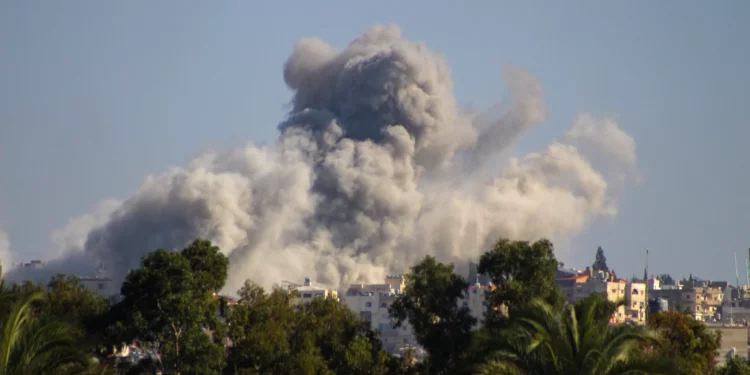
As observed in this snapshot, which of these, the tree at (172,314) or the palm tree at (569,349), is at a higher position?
the tree at (172,314)

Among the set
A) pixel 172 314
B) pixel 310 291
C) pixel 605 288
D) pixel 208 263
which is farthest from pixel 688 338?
pixel 605 288

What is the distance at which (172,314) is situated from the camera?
33.8 metres

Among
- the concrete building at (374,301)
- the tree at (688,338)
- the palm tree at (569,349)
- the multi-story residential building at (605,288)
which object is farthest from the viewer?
the multi-story residential building at (605,288)

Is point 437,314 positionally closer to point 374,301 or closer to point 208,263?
point 208,263

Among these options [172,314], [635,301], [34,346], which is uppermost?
[635,301]

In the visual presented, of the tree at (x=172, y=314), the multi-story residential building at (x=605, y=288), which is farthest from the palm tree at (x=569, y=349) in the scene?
the multi-story residential building at (x=605, y=288)

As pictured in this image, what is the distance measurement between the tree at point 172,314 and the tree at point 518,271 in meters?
8.38

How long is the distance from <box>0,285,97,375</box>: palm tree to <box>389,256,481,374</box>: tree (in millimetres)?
18960

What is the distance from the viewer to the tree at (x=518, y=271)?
3775cm

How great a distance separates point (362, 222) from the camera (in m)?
99.9

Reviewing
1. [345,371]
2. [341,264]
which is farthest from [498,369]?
[341,264]

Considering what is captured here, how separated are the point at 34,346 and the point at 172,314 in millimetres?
13933

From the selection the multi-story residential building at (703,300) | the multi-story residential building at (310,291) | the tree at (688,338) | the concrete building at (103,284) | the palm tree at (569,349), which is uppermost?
the multi-story residential building at (703,300)

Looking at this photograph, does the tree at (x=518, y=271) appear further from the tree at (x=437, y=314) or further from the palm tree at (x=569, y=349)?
the palm tree at (x=569, y=349)
